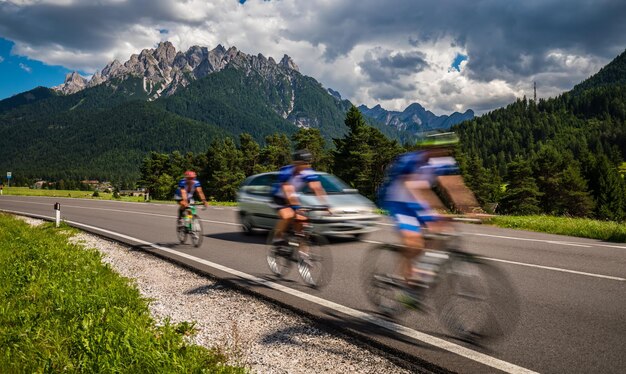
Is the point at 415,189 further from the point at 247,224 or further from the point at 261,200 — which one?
the point at 247,224

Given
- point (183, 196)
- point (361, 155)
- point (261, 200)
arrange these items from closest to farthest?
point (183, 196) < point (261, 200) < point (361, 155)

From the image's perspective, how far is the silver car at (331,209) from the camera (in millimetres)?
9305

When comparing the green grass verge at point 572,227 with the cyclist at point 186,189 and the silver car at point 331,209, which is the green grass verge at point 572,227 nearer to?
the silver car at point 331,209

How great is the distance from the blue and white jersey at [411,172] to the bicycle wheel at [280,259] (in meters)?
2.36

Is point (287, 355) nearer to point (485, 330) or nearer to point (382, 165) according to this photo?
point (485, 330)

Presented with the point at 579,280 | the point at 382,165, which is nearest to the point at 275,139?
the point at 382,165

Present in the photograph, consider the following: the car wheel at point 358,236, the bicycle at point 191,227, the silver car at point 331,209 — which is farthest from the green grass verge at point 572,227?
the bicycle at point 191,227

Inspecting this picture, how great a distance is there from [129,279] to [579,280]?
6.96m

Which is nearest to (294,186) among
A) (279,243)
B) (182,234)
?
(279,243)

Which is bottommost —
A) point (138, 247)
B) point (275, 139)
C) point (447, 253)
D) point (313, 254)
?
point (138, 247)

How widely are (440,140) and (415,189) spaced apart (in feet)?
1.99

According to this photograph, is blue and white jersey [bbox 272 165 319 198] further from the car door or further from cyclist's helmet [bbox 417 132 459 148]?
the car door

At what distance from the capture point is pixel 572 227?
500 inches

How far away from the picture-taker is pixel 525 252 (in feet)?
28.3
